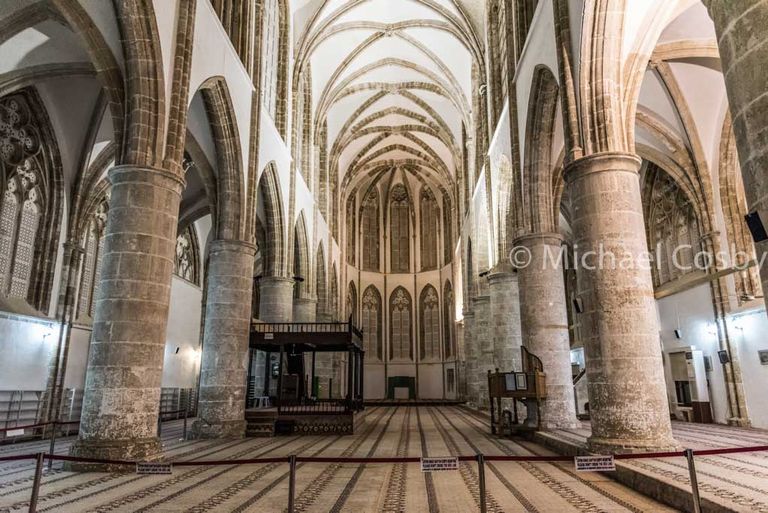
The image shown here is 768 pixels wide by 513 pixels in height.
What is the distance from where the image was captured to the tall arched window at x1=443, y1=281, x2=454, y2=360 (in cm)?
3494

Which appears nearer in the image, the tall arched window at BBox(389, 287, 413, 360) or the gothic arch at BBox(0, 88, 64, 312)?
the gothic arch at BBox(0, 88, 64, 312)

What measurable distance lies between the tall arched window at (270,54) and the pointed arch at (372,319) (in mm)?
21148

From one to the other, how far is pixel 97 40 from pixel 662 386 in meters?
9.57

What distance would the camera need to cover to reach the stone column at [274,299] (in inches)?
660

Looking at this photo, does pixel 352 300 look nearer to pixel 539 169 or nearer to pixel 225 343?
pixel 225 343

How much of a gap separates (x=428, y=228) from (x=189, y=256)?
19.2 m

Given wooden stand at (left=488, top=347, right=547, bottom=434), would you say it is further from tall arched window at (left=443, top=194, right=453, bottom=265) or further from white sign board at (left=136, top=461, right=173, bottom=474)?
tall arched window at (left=443, top=194, right=453, bottom=265)

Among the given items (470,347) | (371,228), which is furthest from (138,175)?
(371,228)

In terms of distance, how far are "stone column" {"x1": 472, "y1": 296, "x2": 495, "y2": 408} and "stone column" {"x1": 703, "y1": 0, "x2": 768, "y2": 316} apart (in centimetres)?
1729

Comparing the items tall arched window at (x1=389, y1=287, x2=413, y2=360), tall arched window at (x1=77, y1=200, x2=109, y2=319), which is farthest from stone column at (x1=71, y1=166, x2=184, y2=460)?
tall arched window at (x1=389, y1=287, x2=413, y2=360)

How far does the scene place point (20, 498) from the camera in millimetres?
5922

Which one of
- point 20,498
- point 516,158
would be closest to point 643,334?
point 516,158

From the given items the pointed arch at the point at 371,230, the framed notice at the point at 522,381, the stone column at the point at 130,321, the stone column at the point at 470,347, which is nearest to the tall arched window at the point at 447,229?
the pointed arch at the point at 371,230

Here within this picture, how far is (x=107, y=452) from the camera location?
7.48 meters
